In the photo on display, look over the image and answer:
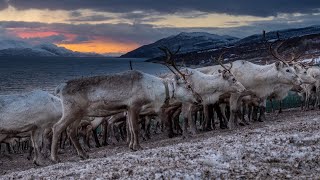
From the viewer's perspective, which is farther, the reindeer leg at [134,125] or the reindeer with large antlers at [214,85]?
the reindeer with large antlers at [214,85]

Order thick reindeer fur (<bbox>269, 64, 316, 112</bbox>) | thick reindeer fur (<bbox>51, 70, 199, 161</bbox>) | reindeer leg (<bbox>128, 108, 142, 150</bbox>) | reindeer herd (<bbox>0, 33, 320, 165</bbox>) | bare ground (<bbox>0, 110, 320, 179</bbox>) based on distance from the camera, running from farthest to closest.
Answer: thick reindeer fur (<bbox>269, 64, 316, 112</bbox>)
reindeer leg (<bbox>128, 108, 142, 150</bbox>)
reindeer herd (<bbox>0, 33, 320, 165</bbox>)
thick reindeer fur (<bbox>51, 70, 199, 161</bbox>)
bare ground (<bbox>0, 110, 320, 179</bbox>)

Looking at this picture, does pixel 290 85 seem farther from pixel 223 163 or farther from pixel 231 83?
pixel 223 163

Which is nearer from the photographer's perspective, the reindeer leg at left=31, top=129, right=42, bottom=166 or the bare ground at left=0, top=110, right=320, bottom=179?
the bare ground at left=0, top=110, right=320, bottom=179

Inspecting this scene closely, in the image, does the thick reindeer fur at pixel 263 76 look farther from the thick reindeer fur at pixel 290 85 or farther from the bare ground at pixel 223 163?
the bare ground at pixel 223 163

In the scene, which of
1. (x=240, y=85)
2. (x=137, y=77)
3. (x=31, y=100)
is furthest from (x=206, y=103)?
(x=31, y=100)

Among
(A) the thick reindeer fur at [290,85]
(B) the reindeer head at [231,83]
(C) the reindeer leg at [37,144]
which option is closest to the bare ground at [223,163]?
(C) the reindeer leg at [37,144]

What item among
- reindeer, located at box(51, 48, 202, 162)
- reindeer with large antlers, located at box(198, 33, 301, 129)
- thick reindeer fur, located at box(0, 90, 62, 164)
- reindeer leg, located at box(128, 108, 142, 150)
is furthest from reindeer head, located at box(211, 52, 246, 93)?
thick reindeer fur, located at box(0, 90, 62, 164)

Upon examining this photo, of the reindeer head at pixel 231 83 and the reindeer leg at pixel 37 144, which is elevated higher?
the reindeer head at pixel 231 83

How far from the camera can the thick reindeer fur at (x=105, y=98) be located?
49.8 ft

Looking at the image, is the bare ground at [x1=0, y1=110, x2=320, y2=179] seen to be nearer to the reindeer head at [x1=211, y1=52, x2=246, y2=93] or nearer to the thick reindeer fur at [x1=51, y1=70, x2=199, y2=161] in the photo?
the thick reindeer fur at [x1=51, y1=70, x2=199, y2=161]

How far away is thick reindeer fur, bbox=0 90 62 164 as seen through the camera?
1612cm

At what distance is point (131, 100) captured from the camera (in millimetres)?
15602

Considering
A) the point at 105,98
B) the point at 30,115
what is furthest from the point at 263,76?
the point at 30,115

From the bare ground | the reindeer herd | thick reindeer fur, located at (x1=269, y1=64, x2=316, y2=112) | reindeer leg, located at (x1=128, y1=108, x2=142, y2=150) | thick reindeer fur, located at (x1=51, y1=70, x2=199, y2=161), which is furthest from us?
thick reindeer fur, located at (x1=269, y1=64, x2=316, y2=112)
